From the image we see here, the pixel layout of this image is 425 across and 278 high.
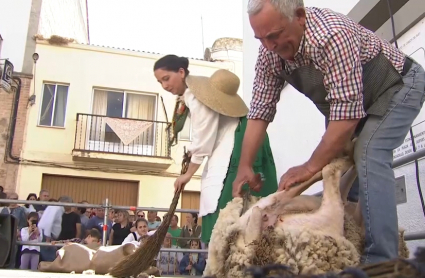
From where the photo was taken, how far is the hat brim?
349 cm

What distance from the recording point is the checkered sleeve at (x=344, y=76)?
211cm

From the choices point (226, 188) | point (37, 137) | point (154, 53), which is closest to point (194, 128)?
point (226, 188)

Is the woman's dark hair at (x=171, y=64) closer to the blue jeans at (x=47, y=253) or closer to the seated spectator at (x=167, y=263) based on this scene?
the seated spectator at (x=167, y=263)

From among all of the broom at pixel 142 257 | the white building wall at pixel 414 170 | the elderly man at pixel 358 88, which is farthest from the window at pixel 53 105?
the elderly man at pixel 358 88

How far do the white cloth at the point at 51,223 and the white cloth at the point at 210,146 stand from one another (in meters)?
4.77

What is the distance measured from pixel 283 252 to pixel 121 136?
50.7ft

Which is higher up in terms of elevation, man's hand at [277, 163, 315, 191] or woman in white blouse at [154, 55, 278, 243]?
woman in white blouse at [154, 55, 278, 243]

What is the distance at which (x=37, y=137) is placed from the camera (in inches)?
634

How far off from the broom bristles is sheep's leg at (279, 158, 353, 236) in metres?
1.77

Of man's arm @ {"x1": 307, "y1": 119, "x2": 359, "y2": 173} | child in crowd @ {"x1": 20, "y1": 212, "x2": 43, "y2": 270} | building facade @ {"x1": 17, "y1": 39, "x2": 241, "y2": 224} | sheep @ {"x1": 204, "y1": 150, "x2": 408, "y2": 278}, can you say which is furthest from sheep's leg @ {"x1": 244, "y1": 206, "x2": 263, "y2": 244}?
building facade @ {"x1": 17, "y1": 39, "x2": 241, "y2": 224}

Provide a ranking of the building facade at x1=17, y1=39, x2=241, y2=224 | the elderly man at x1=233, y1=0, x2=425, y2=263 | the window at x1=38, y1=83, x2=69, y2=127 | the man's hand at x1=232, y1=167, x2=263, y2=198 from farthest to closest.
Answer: the window at x1=38, y1=83, x2=69, y2=127 → the building facade at x1=17, y1=39, x2=241, y2=224 → the man's hand at x1=232, y1=167, x2=263, y2=198 → the elderly man at x1=233, y1=0, x2=425, y2=263

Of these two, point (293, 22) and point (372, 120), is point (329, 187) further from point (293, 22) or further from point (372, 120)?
point (293, 22)

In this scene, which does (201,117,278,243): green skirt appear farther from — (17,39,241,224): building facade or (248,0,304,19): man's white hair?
(17,39,241,224): building facade

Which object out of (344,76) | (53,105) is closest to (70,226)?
(344,76)
